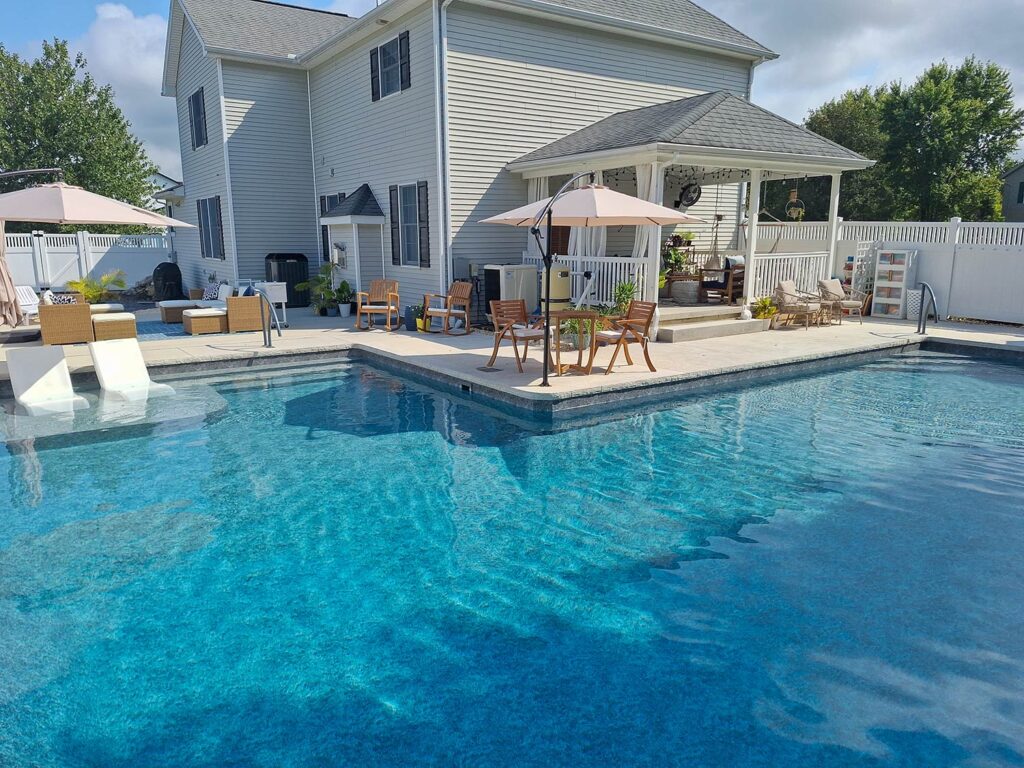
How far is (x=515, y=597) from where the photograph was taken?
402 centimetres

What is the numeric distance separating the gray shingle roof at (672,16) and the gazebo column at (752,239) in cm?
407

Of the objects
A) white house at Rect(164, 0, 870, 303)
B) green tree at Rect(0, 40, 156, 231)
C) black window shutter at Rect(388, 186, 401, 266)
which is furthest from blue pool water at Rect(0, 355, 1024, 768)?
green tree at Rect(0, 40, 156, 231)

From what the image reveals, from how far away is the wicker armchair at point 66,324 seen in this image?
10391 mm

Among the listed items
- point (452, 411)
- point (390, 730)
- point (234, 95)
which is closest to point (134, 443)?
point (452, 411)

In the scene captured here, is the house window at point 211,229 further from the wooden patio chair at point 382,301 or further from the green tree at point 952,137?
the green tree at point 952,137

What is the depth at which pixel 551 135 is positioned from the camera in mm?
13227

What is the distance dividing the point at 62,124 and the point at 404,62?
23562 mm

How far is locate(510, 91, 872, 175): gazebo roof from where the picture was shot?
10453 mm

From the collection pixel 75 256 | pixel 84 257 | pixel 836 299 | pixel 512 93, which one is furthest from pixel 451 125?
pixel 75 256

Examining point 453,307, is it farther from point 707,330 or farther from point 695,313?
point 707,330

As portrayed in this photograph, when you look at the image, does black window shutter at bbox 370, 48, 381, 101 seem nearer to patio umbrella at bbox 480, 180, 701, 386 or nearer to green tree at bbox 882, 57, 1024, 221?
patio umbrella at bbox 480, 180, 701, 386

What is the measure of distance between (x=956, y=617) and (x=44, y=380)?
914 cm

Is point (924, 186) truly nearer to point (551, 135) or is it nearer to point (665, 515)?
point (551, 135)

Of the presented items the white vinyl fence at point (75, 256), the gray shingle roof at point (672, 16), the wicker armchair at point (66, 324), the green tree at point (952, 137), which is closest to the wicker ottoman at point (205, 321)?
the wicker armchair at point (66, 324)
